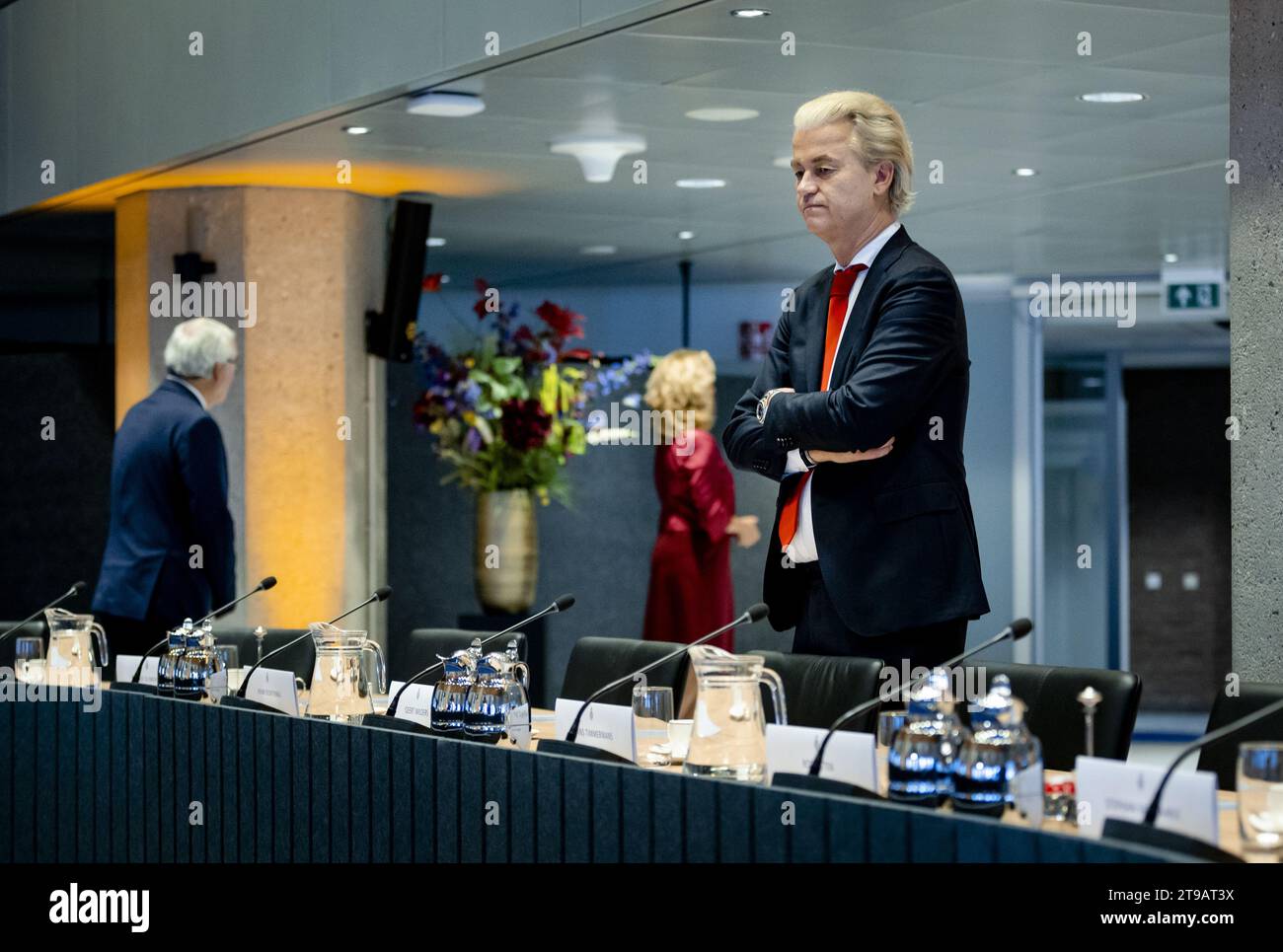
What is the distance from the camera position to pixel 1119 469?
35.1 feet

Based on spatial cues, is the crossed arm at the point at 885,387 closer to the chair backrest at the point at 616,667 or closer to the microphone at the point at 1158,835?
the chair backrest at the point at 616,667

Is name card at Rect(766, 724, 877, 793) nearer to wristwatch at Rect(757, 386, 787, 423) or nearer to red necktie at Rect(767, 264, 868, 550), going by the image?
red necktie at Rect(767, 264, 868, 550)

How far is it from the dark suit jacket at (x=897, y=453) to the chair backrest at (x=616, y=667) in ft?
2.40

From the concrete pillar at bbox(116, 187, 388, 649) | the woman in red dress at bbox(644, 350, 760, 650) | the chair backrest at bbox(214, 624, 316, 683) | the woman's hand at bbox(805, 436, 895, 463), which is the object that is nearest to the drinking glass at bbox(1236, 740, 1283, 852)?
the woman's hand at bbox(805, 436, 895, 463)

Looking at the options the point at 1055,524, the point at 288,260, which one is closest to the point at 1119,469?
the point at 1055,524

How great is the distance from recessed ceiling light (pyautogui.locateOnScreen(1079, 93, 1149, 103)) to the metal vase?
2.72 metres

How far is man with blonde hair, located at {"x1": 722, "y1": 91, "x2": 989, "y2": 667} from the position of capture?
2.68 m

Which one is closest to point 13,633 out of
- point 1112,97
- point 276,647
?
point 276,647

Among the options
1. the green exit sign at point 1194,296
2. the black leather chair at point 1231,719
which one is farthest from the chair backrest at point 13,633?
the green exit sign at point 1194,296

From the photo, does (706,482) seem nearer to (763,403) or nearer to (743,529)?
(743,529)

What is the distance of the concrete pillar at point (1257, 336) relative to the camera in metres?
3.35

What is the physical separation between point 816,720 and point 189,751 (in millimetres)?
994

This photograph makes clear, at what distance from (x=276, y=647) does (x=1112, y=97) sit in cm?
298

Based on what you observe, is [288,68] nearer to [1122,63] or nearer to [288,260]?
[288,260]
